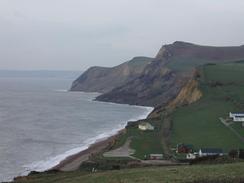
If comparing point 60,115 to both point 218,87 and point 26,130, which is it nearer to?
point 26,130

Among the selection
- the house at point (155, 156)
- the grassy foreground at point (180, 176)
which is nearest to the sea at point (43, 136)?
the house at point (155, 156)

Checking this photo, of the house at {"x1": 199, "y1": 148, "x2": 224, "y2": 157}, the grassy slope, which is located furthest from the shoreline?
the house at {"x1": 199, "y1": 148, "x2": 224, "y2": 157}

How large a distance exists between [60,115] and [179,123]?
167ft

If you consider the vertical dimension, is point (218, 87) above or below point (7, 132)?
above

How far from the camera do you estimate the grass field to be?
5441cm

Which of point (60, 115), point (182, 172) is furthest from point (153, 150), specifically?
point (60, 115)

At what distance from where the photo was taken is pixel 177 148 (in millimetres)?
53375

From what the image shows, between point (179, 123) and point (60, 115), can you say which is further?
point (60, 115)

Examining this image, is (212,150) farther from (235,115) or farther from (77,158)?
(235,115)

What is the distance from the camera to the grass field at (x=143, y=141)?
5441 cm

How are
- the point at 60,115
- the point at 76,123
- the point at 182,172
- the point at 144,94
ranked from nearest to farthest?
the point at 182,172 → the point at 76,123 → the point at 60,115 → the point at 144,94

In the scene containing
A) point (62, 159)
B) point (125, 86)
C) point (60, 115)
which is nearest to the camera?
point (62, 159)

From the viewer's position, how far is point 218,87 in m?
105

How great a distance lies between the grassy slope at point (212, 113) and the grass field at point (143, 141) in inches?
92.9
